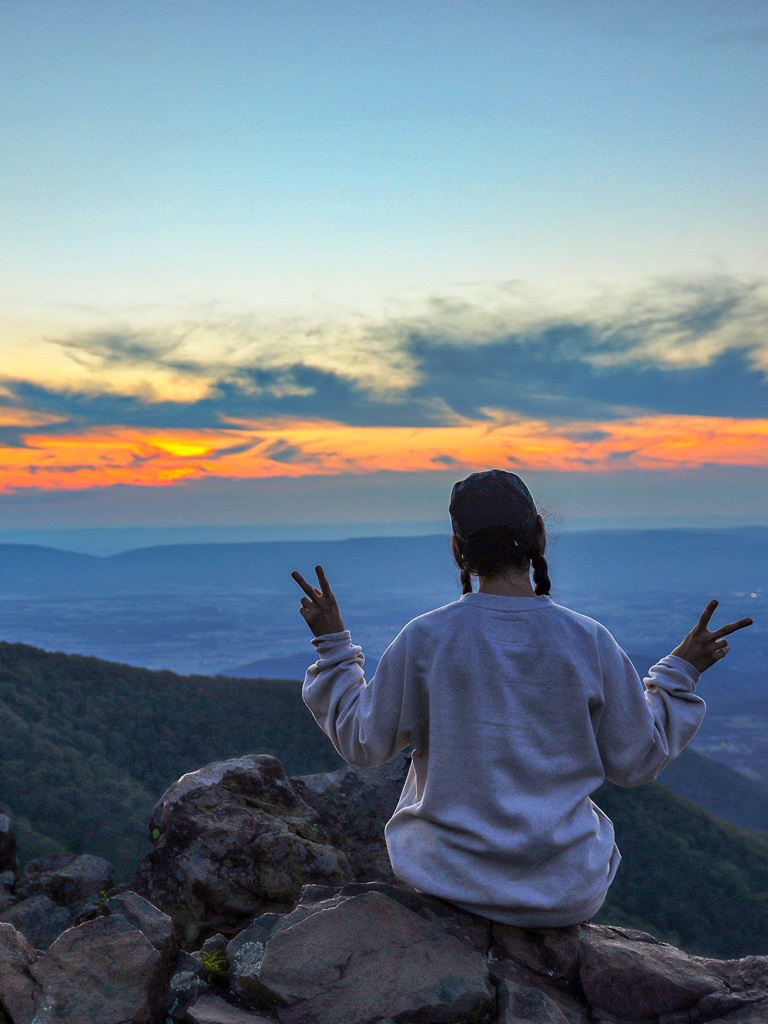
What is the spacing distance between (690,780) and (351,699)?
82.7 metres

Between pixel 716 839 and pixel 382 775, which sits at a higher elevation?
pixel 382 775

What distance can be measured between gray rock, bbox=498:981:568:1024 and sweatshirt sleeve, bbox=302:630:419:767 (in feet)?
3.89

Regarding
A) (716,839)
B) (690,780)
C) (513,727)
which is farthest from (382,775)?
(690,780)

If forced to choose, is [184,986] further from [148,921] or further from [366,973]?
[366,973]

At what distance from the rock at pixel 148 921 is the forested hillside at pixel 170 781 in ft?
87.0

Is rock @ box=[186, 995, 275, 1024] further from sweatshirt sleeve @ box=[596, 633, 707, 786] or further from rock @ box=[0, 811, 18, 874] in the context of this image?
rock @ box=[0, 811, 18, 874]

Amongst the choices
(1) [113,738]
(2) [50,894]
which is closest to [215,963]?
(2) [50,894]

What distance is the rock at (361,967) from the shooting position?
11.4 ft

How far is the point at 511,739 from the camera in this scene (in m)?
3.63

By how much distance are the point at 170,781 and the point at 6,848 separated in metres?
27.1

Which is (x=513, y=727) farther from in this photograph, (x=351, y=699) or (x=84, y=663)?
(x=84, y=663)

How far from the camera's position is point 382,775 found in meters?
7.88

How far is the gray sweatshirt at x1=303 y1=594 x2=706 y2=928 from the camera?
3.64 meters

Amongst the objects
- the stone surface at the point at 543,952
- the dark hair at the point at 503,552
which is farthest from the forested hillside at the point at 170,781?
the dark hair at the point at 503,552
